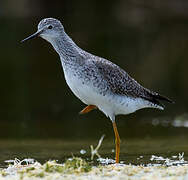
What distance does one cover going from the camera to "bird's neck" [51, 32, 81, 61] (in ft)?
27.5

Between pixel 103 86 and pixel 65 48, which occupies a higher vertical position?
pixel 65 48

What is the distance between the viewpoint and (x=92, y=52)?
67.7ft

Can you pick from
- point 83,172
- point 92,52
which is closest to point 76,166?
point 83,172

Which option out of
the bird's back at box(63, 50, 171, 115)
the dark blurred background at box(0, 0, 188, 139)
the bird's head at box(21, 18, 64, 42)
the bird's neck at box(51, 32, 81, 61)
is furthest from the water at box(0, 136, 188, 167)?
the bird's head at box(21, 18, 64, 42)

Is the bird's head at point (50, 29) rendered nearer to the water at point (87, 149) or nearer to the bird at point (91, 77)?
the bird at point (91, 77)

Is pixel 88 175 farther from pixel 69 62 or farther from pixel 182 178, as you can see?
pixel 69 62

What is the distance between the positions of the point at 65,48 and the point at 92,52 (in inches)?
480

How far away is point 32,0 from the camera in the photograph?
1334 inches

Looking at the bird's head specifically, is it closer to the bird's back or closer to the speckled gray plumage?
the speckled gray plumage

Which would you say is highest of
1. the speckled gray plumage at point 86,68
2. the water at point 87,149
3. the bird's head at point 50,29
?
the bird's head at point 50,29

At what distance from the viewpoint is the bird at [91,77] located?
8188 millimetres

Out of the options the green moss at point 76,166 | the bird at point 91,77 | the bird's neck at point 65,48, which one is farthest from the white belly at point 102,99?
the green moss at point 76,166

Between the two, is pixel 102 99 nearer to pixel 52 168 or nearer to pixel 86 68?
pixel 86 68

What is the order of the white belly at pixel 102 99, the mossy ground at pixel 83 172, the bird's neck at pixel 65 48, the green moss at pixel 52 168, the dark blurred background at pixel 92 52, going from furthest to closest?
the dark blurred background at pixel 92 52, the bird's neck at pixel 65 48, the white belly at pixel 102 99, the green moss at pixel 52 168, the mossy ground at pixel 83 172
